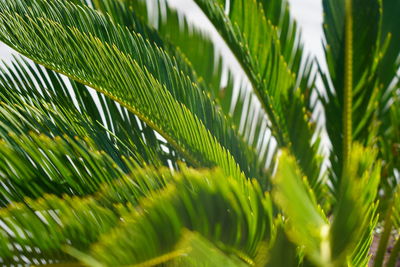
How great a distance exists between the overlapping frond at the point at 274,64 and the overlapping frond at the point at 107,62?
0.68 m

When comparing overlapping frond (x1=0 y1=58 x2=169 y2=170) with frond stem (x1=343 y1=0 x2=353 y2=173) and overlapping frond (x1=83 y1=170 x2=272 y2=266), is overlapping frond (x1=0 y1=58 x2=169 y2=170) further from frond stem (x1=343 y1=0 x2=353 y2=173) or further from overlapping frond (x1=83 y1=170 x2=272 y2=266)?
frond stem (x1=343 y1=0 x2=353 y2=173)

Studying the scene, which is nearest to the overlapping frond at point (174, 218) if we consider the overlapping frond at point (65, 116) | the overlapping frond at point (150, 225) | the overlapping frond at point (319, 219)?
the overlapping frond at point (150, 225)

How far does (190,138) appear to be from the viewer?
2.34 meters

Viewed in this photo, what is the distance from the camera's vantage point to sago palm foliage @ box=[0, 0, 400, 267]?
1.44 meters

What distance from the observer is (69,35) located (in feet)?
7.26

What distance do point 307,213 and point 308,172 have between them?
1.84 meters

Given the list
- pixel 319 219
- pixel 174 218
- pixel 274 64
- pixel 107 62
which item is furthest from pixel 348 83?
pixel 174 218

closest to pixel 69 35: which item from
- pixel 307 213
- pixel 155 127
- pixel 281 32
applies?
pixel 155 127

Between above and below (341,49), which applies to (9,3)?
above

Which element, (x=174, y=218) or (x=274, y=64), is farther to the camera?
(x=274, y=64)

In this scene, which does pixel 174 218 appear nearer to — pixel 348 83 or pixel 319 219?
pixel 319 219

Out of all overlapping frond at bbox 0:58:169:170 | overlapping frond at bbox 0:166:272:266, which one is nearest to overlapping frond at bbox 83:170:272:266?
overlapping frond at bbox 0:166:272:266

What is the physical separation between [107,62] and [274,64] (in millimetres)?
1121

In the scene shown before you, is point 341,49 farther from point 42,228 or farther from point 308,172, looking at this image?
point 42,228
